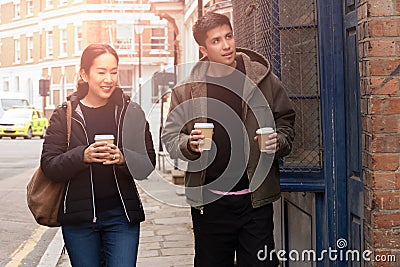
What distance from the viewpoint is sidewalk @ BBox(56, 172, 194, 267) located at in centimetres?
587

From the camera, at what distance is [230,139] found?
3.13 metres

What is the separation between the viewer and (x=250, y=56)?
10.9ft

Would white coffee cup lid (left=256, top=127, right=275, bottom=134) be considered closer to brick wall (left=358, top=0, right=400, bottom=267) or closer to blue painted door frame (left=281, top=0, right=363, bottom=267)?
brick wall (left=358, top=0, right=400, bottom=267)

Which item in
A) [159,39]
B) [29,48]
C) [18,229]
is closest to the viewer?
[18,229]

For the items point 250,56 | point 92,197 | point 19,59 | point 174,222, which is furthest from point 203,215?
point 19,59

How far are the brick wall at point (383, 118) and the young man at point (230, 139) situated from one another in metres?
0.43

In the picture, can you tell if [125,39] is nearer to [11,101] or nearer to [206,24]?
[11,101]

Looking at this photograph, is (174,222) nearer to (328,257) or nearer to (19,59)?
(328,257)

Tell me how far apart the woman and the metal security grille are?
1185mm

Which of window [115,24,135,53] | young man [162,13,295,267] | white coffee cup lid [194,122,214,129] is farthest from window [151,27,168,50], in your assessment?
white coffee cup lid [194,122,214,129]

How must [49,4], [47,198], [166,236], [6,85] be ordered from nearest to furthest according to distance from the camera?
[47,198] < [166,236] < [49,4] < [6,85]

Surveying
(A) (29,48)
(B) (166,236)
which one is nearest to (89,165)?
(B) (166,236)

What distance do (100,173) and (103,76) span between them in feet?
1.65

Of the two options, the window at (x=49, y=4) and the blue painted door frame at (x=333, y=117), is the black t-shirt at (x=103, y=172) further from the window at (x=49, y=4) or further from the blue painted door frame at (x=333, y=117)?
the window at (x=49, y=4)
